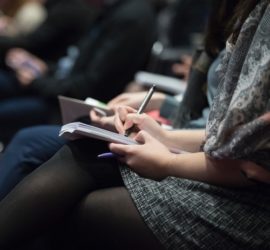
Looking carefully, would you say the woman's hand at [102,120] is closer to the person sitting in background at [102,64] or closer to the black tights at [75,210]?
the black tights at [75,210]

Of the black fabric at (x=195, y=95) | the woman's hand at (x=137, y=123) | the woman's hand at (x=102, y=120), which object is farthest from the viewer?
the black fabric at (x=195, y=95)

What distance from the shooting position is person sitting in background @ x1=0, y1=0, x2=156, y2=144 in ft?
6.82

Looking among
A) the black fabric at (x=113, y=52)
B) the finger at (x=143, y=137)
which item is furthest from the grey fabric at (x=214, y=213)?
the black fabric at (x=113, y=52)

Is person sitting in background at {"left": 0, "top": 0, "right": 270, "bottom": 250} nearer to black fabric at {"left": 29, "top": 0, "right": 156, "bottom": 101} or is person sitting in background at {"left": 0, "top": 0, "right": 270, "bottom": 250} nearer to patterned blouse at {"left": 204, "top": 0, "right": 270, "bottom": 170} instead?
patterned blouse at {"left": 204, "top": 0, "right": 270, "bottom": 170}

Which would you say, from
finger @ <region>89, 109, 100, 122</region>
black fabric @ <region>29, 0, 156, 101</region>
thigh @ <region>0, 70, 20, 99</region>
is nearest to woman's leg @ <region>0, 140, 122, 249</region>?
finger @ <region>89, 109, 100, 122</region>

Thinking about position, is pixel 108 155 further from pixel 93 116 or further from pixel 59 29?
pixel 59 29

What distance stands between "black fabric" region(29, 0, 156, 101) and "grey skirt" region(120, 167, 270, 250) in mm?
1087

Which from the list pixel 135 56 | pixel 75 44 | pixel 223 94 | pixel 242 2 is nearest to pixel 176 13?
pixel 75 44

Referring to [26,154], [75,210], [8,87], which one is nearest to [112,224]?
[75,210]

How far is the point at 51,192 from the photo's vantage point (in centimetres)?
109

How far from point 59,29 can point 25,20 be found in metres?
0.53

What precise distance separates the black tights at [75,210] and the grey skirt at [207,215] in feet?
0.12

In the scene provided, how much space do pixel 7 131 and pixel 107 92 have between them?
0.54 meters

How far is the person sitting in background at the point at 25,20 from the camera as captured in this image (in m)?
3.03
